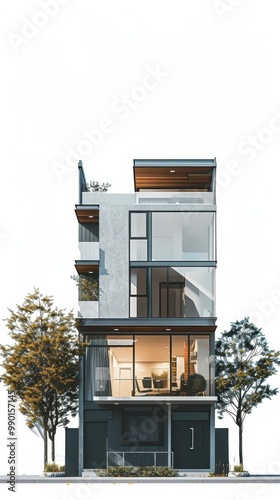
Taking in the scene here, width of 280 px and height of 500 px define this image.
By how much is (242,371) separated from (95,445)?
6579 millimetres

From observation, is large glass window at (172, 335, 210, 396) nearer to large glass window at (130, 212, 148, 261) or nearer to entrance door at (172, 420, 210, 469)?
entrance door at (172, 420, 210, 469)

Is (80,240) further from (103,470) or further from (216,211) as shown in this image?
(103,470)

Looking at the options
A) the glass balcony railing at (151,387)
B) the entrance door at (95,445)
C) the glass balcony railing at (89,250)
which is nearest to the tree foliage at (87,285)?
the glass balcony railing at (89,250)

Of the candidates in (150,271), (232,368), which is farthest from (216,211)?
(232,368)

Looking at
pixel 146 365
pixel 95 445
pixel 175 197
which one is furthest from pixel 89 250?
pixel 95 445

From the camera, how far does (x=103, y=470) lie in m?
40.1

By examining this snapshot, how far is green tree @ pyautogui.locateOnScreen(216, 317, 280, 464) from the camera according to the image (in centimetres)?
4241

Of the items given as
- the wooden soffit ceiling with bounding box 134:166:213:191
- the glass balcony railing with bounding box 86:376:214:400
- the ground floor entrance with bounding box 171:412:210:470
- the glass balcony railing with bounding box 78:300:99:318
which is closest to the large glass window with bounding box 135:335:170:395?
the glass balcony railing with bounding box 86:376:214:400

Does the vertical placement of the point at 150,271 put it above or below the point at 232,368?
above

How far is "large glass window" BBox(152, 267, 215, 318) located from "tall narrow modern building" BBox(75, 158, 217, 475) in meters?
0.04

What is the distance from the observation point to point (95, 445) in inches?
1625

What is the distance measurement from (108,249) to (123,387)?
223 inches

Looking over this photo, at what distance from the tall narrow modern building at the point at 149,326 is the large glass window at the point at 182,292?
4 centimetres

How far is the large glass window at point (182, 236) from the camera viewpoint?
42.7 metres
